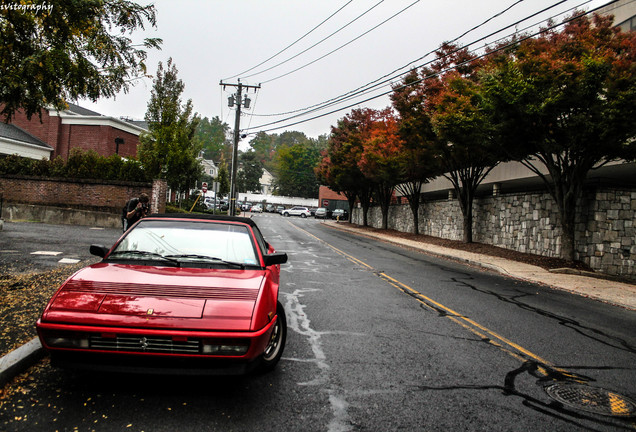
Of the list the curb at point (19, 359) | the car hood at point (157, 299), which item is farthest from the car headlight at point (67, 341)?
the curb at point (19, 359)

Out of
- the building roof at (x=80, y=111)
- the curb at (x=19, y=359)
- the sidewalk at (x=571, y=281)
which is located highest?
the building roof at (x=80, y=111)

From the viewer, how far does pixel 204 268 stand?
4.12 meters

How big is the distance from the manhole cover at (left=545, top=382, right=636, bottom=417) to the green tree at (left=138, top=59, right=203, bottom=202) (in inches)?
950

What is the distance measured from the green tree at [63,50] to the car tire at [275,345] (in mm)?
4664

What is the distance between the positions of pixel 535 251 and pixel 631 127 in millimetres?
7099

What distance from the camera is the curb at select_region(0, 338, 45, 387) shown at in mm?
3492

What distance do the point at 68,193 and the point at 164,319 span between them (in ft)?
73.1

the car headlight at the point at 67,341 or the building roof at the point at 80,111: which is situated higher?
the building roof at the point at 80,111

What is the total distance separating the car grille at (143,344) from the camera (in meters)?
3.04

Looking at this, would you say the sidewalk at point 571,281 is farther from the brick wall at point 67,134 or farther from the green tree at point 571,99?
the brick wall at point 67,134

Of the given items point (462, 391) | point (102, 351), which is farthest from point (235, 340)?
point (462, 391)

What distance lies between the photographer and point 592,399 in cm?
377

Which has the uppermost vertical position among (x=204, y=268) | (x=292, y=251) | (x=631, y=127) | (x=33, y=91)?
(x=631, y=127)

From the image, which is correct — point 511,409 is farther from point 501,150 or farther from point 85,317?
point 501,150
